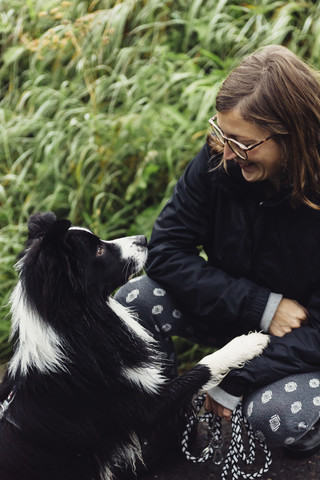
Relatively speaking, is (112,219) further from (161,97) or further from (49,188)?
(161,97)

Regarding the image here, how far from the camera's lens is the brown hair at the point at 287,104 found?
1937 mm

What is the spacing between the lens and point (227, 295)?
7.29 ft

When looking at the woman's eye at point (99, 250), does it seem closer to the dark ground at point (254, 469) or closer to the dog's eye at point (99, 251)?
the dog's eye at point (99, 251)

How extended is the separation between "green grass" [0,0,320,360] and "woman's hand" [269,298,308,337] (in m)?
1.38

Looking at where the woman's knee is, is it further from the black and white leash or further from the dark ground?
the dark ground

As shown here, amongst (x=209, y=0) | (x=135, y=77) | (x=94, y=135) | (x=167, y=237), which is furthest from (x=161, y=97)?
(x=167, y=237)

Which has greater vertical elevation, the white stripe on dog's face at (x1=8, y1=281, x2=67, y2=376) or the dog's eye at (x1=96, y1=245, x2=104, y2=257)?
the dog's eye at (x1=96, y1=245, x2=104, y2=257)

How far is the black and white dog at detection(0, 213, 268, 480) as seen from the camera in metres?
1.88

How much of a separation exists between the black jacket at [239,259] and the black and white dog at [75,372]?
0.38ft

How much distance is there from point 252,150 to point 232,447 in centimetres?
111

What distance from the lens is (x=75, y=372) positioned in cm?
195

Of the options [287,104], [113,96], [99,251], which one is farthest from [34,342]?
[113,96]

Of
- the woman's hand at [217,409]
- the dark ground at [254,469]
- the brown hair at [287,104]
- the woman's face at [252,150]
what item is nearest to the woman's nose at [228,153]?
the woman's face at [252,150]

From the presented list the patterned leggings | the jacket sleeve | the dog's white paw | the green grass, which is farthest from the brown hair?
the green grass
